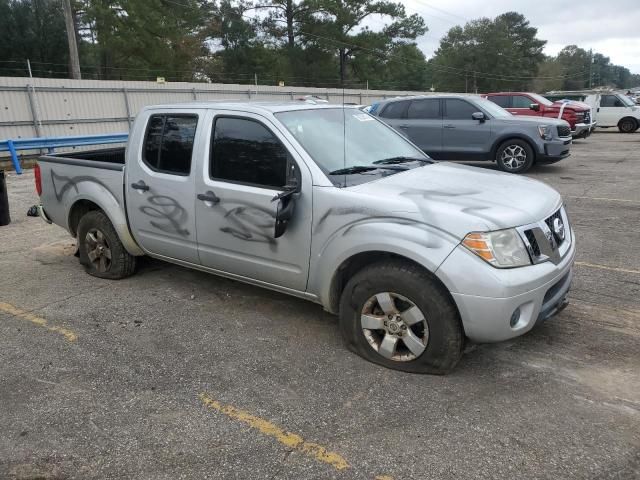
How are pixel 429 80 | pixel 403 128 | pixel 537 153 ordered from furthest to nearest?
pixel 429 80
pixel 403 128
pixel 537 153

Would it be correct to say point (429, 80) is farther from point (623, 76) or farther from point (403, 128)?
point (623, 76)

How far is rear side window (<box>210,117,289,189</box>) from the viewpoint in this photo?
3.88 metres

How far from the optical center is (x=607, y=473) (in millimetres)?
2520

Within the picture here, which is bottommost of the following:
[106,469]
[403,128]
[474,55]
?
[106,469]

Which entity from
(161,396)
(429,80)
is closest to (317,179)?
(161,396)

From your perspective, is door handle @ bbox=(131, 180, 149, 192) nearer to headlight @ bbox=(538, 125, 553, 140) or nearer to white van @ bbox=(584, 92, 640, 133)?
headlight @ bbox=(538, 125, 553, 140)

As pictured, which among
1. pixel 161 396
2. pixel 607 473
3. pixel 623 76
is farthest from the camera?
pixel 623 76

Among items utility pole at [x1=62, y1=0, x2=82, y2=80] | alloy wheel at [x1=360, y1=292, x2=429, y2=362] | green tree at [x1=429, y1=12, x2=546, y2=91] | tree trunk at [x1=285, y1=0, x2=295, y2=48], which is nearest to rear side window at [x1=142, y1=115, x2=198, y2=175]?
alloy wheel at [x1=360, y1=292, x2=429, y2=362]

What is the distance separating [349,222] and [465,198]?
76cm

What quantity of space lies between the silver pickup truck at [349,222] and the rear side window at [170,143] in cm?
1

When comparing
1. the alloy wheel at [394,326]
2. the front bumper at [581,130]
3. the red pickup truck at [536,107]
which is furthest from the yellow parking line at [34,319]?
the front bumper at [581,130]

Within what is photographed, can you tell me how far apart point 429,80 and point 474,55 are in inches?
322

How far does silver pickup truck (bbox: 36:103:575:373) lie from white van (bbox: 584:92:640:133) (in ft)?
71.2

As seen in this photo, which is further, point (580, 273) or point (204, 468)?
point (580, 273)
